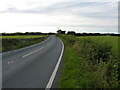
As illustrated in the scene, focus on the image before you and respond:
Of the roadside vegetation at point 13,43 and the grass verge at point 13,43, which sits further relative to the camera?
the grass verge at point 13,43

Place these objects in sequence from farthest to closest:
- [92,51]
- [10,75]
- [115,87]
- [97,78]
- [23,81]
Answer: [92,51] → [10,75] → [23,81] → [97,78] → [115,87]

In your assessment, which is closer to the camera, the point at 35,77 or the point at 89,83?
the point at 89,83

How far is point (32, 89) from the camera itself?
27.3 ft

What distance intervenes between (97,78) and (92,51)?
20.2 feet

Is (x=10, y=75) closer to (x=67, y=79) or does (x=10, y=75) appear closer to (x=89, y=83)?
(x=67, y=79)

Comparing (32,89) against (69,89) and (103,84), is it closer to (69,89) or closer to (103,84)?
(69,89)

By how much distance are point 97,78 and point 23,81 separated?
325cm

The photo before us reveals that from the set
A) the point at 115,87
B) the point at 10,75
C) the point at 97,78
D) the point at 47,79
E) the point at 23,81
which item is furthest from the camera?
the point at 10,75

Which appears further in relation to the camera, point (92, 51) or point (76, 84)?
point (92, 51)

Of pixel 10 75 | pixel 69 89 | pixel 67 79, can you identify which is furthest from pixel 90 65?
pixel 10 75

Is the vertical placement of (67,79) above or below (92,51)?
below

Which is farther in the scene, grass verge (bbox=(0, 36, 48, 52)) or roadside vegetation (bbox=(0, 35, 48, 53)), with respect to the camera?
grass verge (bbox=(0, 36, 48, 52))

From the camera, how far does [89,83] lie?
880 cm

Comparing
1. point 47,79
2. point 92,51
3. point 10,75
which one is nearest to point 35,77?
point 47,79
